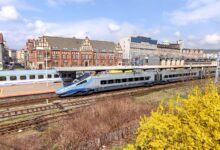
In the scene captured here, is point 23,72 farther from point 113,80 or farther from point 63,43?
point 63,43

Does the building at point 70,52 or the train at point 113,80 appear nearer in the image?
the train at point 113,80

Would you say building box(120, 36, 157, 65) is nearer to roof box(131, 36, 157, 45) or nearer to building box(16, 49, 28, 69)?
roof box(131, 36, 157, 45)

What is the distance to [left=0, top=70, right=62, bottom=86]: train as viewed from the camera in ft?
119

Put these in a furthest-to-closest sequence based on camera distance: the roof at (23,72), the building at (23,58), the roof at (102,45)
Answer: the building at (23,58)
the roof at (102,45)
the roof at (23,72)

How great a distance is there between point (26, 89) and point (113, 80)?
17.4 m

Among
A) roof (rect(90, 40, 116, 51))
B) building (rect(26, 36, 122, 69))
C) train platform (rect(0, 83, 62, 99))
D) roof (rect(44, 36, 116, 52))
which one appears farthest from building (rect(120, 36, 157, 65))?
train platform (rect(0, 83, 62, 99))

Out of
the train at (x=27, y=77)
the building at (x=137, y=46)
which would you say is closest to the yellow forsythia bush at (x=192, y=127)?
the train at (x=27, y=77)

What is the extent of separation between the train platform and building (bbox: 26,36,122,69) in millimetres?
22369

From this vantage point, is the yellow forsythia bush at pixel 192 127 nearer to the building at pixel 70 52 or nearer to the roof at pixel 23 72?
the roof at pixel 23 72

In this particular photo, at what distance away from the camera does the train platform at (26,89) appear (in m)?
32.8

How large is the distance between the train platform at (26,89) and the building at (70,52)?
22369mm

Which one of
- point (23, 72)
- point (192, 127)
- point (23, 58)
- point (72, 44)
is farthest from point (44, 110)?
point (23, 58)

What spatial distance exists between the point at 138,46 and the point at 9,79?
8224cm

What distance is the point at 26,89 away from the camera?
3578 centimetres
